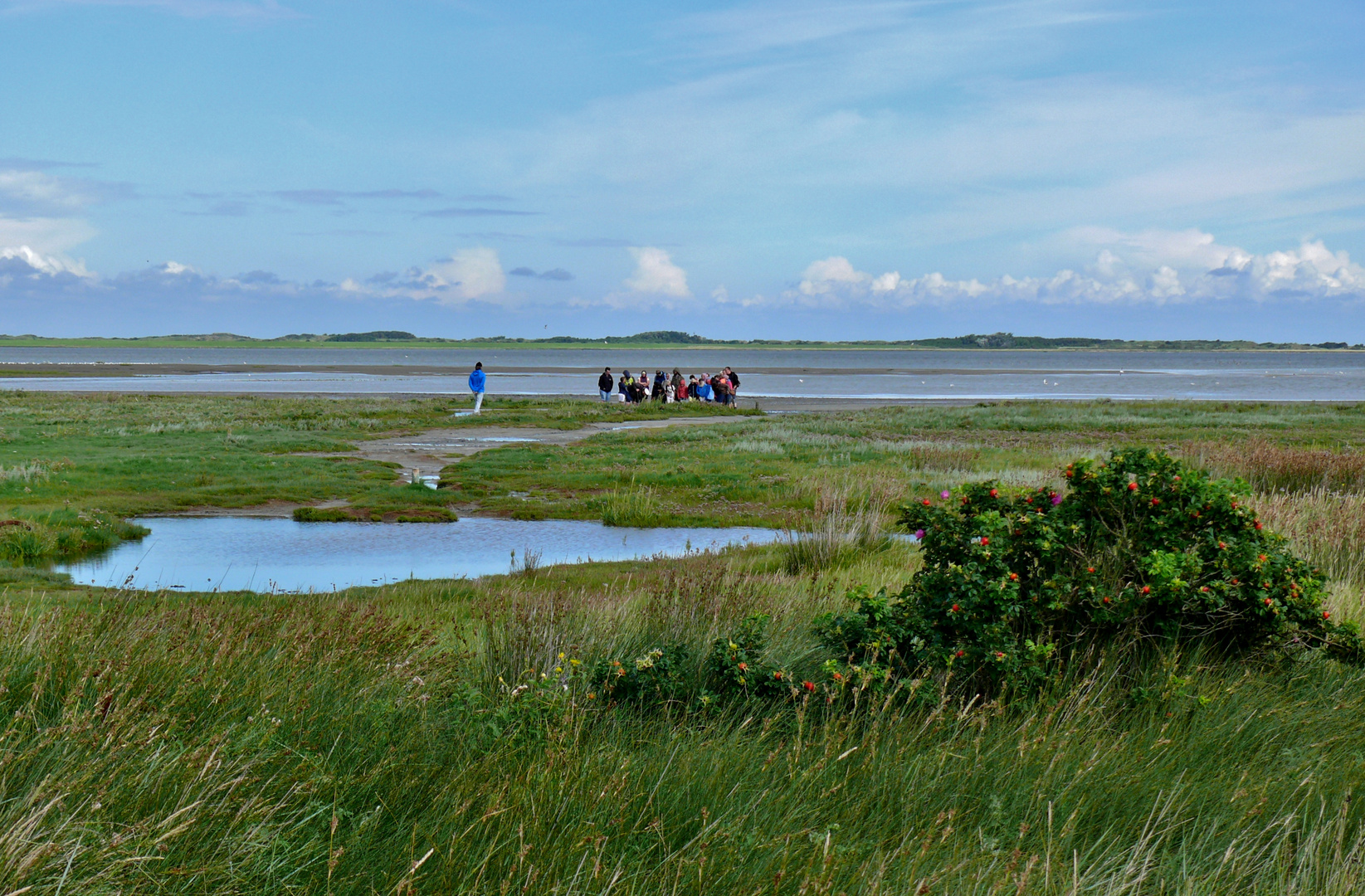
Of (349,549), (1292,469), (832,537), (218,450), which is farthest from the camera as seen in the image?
(218,450)

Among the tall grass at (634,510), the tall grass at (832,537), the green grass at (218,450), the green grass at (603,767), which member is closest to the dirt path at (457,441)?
the green grass at (218,450)

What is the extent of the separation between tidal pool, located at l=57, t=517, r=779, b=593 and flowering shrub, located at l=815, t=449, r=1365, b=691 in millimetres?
6866

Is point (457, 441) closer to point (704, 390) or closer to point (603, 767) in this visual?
point (704, 390)

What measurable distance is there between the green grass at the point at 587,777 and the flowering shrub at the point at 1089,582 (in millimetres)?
281

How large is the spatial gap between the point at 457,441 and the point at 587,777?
30089mm

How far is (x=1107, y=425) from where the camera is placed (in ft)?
128

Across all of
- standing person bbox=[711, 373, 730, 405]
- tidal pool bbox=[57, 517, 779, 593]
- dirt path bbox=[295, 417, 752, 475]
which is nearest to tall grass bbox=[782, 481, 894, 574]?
tidal pool bbox=[57, 517, 779, 593]

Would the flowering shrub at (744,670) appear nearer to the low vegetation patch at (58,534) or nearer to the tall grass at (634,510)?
Result: the low vegetation patch at (58,534)

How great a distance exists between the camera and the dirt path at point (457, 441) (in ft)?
92.9

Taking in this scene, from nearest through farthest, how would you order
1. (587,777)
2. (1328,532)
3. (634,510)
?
(587,777) < (1328,532) < (634,510)

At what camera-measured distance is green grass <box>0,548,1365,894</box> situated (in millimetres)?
3248

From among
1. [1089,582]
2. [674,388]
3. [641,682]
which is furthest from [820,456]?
[641,682]

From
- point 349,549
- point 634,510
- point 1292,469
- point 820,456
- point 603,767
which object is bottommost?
point 349,549

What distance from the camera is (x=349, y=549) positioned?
1620cm
